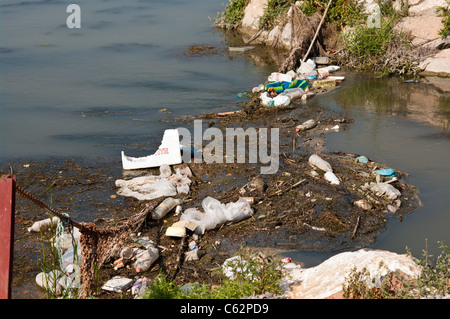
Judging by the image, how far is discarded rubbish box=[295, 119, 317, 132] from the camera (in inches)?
324

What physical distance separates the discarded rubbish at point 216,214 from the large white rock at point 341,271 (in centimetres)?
144

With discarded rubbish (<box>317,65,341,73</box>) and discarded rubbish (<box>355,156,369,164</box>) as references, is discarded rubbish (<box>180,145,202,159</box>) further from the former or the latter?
discarded rubbish (<box>317,65,341,73</box>)

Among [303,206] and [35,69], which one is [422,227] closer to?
[303,206]

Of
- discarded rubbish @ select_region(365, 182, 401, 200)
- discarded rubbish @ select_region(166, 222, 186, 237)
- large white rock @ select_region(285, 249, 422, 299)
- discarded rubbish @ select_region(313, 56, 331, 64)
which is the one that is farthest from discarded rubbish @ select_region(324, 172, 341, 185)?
discarded rubbish @ select_region(313, 56, 331, 64)

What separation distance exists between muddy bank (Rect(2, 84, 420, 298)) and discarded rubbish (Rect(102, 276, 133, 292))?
0.16 feet

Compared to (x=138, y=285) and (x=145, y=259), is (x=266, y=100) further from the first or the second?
(x=138, y=285)

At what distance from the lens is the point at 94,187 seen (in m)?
6.69

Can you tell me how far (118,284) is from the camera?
187 inches

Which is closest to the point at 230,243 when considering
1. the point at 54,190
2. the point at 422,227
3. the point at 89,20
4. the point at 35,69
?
the point at 422,227

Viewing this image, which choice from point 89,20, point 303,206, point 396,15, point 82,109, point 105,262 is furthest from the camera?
point 89,20

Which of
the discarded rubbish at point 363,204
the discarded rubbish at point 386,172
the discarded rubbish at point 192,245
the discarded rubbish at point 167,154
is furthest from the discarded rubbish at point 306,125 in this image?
the discarded rubbish at point 192,245

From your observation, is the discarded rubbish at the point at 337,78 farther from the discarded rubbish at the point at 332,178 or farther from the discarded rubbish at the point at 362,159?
the discarded rubbish at the point at 332,178

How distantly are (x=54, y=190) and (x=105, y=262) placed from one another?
1902mm

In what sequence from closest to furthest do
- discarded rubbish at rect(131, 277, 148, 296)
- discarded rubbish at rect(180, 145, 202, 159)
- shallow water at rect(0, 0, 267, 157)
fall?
discarded rubbish at rect(131, 277, 148, 296) → discarded rubbish at rect(180, 145, 202, 159) → shallow water at rect(0, 0, 267, 157)
